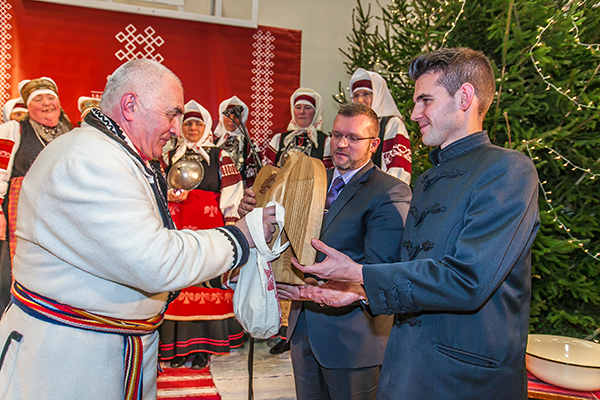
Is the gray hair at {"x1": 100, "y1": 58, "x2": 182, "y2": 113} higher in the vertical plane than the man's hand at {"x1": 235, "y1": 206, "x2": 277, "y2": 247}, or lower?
higher

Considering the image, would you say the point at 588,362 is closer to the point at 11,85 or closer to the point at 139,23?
the point at 139,23

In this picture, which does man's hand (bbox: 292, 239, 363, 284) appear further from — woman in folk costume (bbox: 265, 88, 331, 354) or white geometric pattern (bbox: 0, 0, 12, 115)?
white geometric pattern (bbox: 0, 0, 12, 115)

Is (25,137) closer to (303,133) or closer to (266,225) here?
(303,133)

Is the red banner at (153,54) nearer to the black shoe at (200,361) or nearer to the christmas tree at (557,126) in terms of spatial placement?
the christmas tree at (557,126)

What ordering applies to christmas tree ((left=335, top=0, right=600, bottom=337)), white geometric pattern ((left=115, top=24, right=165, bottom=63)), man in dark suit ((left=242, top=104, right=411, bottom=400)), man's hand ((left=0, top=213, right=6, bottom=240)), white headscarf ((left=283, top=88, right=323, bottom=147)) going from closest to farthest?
man in dark suit ((left=242, top=104, right=411, bottom=400)) → christmas tree ((left=335, top=0, right=600, bottom=337)) → man's hand ((left=0, top=213, right=6, bottom=240)) → white headscarf ((left=283, top=88, right=323, bottom=147)) → white geometric pattern ((left=115, top=24, right=165, bottom=63))

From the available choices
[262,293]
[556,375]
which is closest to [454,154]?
[262,293]

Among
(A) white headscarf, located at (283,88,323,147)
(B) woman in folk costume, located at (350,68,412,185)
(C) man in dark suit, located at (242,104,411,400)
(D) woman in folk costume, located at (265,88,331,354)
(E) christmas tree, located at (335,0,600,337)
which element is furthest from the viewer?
(A) white headscarf, located at (283,88,323,147)

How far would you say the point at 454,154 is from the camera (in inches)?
58.2

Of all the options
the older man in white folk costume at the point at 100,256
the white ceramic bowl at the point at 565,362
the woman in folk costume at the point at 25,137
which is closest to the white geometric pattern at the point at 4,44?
the woman in folk costume at the point at 25,137

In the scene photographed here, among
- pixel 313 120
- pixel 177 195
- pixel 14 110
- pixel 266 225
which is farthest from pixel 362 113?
pixel 14 110

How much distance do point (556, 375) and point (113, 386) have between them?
5.88 feet

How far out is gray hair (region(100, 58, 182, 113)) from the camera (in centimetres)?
154

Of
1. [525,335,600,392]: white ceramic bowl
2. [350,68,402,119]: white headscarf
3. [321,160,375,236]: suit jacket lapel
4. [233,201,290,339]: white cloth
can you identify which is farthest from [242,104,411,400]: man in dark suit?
[350,68,402,119]: white headscarf

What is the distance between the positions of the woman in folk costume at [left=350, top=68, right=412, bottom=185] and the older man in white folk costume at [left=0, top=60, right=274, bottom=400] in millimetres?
2059
